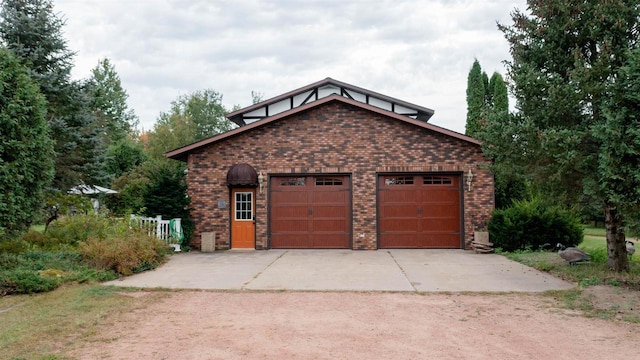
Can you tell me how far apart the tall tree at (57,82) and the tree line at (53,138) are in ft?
0.10

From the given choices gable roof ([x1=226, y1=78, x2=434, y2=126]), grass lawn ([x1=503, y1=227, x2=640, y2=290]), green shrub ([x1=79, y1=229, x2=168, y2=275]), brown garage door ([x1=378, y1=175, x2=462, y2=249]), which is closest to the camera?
grass lawn ([x1=503, y1=227, x2=640, y2=290])

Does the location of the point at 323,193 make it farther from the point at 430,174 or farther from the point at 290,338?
the point at 290,338

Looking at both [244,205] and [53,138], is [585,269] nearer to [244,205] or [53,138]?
[244,205]

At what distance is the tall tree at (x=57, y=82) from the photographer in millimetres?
16125

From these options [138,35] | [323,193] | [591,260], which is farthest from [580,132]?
[138,35]

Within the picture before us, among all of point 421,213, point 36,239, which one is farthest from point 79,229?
point 421,213

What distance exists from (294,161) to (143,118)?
44.0 m

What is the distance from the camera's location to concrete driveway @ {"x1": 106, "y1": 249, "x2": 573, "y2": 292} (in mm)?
8633

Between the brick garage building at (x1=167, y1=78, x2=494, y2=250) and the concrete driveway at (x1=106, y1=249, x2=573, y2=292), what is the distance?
3.81 feet

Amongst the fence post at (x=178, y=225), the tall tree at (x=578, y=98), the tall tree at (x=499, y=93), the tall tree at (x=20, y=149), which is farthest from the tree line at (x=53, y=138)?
the tall tree at (x=499, y=93)

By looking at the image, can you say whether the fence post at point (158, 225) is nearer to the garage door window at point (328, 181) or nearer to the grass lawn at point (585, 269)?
the garage door window at point (328, 181)

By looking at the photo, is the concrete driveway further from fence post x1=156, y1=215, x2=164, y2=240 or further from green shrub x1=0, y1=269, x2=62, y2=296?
green shrub x1=0, y1=269, x2=62, y2=296

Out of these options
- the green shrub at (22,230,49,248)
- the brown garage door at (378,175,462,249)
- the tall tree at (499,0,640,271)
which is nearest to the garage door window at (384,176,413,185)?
the brown garage door at (378,175,462,249)

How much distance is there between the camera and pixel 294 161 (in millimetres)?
14750
